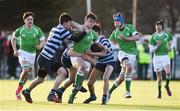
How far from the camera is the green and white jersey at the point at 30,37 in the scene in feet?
79.2

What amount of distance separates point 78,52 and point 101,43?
71 centimetres

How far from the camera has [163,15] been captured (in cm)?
7988

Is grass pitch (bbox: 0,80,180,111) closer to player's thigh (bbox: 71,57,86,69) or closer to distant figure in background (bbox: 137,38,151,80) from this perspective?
player's thigh (bbox: 71,57,86,69)

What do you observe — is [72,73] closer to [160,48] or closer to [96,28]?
[96,28]

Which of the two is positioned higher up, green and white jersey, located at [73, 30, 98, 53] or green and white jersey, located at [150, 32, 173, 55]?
green and white jersey, located at [150, 32, 173, 55]

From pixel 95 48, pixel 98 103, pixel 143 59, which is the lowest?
pixel 98 103

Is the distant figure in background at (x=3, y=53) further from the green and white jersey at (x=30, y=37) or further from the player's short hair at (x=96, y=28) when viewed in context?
the player's short hair at (x=96, y=28)

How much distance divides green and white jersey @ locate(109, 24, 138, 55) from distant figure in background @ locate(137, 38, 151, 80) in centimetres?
1758

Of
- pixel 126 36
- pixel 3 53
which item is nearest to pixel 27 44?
pixel 126 36

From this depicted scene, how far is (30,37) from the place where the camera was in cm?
2414

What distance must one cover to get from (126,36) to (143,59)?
1833cm

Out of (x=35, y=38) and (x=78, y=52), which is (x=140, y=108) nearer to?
(x=78, y=52)

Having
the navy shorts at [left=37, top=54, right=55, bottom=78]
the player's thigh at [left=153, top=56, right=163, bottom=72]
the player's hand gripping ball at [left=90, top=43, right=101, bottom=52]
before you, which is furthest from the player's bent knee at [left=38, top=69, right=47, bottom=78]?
the player's thigh at [left=153, top=56, right=163, bottom=72]

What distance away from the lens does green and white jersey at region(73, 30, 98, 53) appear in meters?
21.3
